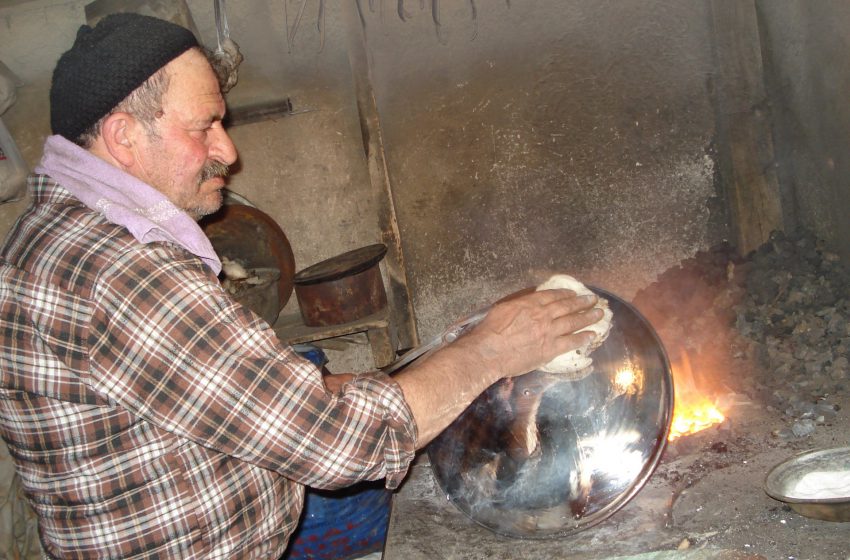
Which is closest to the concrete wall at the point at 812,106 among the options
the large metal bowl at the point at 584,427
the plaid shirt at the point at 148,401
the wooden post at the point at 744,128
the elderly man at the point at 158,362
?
the wooden post at the point at 744,128

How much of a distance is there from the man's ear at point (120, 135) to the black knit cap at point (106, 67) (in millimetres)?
29

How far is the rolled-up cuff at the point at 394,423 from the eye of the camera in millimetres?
1745

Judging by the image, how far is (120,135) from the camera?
185cm

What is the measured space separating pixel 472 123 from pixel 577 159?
72 cm

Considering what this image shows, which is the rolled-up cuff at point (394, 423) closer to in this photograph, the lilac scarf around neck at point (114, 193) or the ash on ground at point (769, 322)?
the lilac scarf around neck at point (114, 193)

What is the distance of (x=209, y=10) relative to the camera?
445cm

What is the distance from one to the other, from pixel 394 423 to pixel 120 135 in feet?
3.42

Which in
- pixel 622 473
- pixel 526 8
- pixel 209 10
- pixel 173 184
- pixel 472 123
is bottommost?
pixel 622 473

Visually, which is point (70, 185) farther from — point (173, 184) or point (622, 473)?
point (622, 473)

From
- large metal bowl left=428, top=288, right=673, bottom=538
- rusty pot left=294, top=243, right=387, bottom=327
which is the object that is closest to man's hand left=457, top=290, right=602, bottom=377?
large metal bowl left=428, top=288, right=673, bottom=538

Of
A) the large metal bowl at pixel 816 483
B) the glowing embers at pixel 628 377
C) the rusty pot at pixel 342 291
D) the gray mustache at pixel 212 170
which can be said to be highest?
the gray mustache at pixel 212 170

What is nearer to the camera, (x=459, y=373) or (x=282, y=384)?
(x=282, y=384)

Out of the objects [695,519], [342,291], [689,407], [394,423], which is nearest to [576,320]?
[394,423]

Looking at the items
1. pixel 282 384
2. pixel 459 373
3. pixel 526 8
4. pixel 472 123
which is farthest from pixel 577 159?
pixel 282 384
